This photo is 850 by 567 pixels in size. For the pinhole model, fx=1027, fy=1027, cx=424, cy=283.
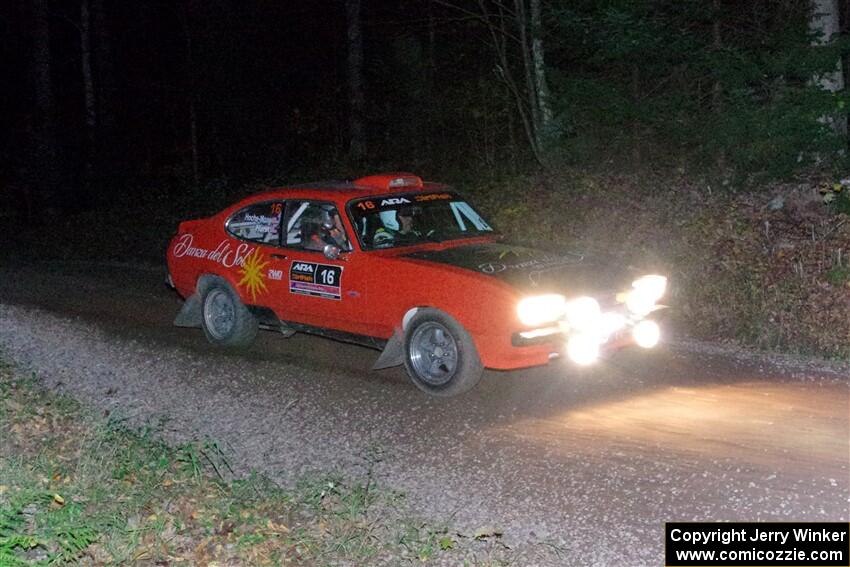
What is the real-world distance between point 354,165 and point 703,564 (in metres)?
18.5

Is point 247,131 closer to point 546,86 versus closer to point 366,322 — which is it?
point 546,86

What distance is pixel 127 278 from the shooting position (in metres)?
15.6

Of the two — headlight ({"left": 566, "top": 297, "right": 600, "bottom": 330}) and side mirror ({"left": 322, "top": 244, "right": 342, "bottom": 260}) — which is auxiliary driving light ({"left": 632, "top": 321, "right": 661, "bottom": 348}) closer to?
headlight ({"left": 566, "top": 297, "right": 600, "bottom": 330})

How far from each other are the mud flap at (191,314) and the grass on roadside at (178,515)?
146 inches

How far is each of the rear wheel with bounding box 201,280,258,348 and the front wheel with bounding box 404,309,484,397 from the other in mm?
2352

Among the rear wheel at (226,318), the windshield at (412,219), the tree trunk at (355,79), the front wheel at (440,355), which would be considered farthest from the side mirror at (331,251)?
the tree trunk at (355,79)

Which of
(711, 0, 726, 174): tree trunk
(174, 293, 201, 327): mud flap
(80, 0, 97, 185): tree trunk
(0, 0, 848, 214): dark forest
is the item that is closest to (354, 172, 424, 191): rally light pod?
(174, 293, 201, 327): mud flap

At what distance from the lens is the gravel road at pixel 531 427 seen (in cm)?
579

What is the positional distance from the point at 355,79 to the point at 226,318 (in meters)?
16.8

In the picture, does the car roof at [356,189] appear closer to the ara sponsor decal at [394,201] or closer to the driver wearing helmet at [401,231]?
the ara sponsor decal at [394,201]

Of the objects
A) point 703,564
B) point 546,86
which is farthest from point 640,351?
point 546,86

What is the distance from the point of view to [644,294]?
8.41 meters

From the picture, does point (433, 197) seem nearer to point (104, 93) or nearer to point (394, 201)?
point (394, 201)

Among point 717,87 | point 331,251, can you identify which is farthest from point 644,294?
point 717,87
